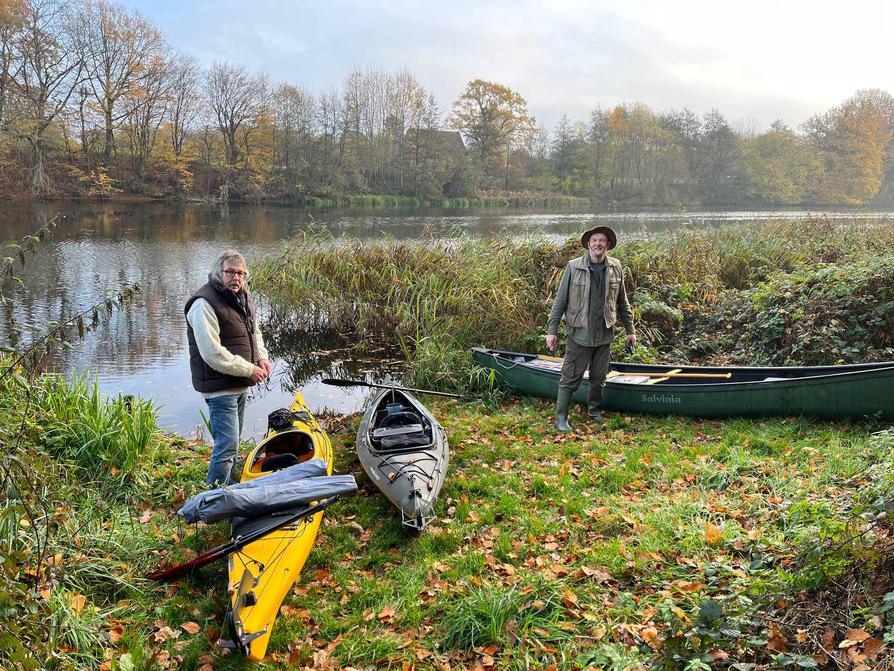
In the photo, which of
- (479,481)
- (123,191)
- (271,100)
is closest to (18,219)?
(123,191)

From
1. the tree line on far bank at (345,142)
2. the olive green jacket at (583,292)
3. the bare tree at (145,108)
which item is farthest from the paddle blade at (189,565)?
the bare tree at (145,108)

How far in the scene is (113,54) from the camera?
3878 centimetres

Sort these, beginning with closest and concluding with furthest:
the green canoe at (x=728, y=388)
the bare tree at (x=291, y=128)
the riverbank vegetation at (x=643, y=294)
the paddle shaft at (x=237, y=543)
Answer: the paddle shaft at (x=237, y=543) → the green canoe at (x=728, y=388) → the riverbank vegetation at (x=643, y=294) → the bare tree at (x=291, y=128)

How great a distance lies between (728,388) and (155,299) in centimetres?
1266

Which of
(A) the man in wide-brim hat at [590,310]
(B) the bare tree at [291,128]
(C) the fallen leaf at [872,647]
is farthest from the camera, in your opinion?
(B) the bare tree at [291,128]

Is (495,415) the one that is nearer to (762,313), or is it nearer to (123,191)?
(762,313)

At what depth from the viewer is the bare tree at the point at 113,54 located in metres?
37.9

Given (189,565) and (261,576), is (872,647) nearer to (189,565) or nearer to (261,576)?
(261,576)

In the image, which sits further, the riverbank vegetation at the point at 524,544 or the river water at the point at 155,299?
the river water at the point at 155,299

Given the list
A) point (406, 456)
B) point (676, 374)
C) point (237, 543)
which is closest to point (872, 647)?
point (237, 543)

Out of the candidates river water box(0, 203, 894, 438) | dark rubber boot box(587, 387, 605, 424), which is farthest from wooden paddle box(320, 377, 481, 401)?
dark rubber boot box(587, 387, 605, 424)

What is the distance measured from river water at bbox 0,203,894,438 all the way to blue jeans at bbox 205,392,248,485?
1458mm

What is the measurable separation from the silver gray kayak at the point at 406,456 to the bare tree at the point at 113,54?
4227 cm

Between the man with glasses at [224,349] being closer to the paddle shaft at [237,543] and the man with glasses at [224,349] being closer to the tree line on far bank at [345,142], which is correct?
A: the paddle shaft at [237,543]
